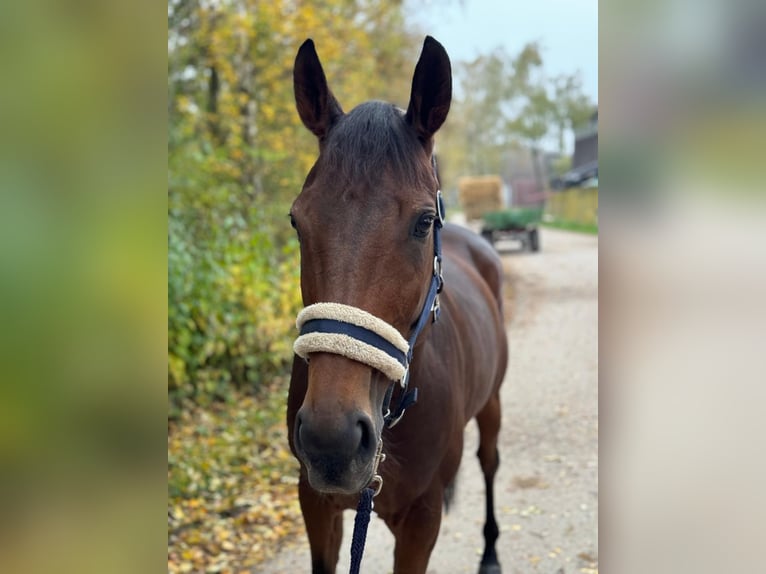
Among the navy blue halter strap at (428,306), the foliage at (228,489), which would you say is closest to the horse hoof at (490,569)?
the foliage at (228,489)

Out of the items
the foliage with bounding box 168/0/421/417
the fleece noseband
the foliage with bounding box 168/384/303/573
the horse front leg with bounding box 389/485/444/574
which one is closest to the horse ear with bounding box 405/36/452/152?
the fleece noseband

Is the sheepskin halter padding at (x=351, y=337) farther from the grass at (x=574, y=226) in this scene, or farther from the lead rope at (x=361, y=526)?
the grass at (x=574, y=226)

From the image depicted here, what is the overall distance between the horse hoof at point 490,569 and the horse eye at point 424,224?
8.92ft

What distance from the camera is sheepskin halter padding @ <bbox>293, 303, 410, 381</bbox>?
1.39 m

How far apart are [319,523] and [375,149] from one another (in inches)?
60.2

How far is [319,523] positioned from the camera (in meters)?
2.29

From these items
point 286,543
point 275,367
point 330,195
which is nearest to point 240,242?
point 275,367

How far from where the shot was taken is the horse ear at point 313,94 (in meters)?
1.84

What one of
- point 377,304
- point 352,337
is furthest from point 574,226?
point 352,337

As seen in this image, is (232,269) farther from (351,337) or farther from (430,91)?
(351,337)

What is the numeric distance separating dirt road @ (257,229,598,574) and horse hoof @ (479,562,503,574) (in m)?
0.12
